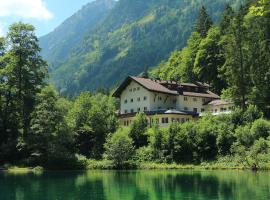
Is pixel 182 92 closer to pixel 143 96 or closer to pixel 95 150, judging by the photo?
pixel 143 96

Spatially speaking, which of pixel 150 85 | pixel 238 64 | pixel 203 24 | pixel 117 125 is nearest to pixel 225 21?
pixel 203 24

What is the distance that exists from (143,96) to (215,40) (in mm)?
23725

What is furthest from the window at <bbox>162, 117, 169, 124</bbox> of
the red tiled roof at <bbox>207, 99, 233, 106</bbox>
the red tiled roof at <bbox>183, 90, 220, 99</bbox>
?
the red tiled roof at <bbox>207, 99, 233, 106</bbox>

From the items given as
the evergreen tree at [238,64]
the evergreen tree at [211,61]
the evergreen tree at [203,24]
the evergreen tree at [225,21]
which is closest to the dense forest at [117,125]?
the evergreen tree at [238,64]

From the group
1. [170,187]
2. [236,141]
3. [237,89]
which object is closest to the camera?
[170,187]

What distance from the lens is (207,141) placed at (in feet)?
188

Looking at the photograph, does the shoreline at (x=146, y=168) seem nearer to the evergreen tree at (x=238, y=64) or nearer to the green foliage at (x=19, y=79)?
the green foliage at (x=19, y=79)

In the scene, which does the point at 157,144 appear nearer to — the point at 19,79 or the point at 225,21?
the point at 19,79

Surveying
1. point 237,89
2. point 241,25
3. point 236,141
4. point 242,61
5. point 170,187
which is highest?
point 241,25

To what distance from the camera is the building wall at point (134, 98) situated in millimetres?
78750

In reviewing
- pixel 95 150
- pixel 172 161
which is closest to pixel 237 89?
pixel 172 161

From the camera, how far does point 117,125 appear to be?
228 ft

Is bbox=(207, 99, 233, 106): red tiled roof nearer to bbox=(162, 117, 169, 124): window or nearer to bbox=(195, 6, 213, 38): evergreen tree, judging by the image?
bbox=(162, 117, 169, 124): window

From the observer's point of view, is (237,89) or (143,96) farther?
(143,96)
